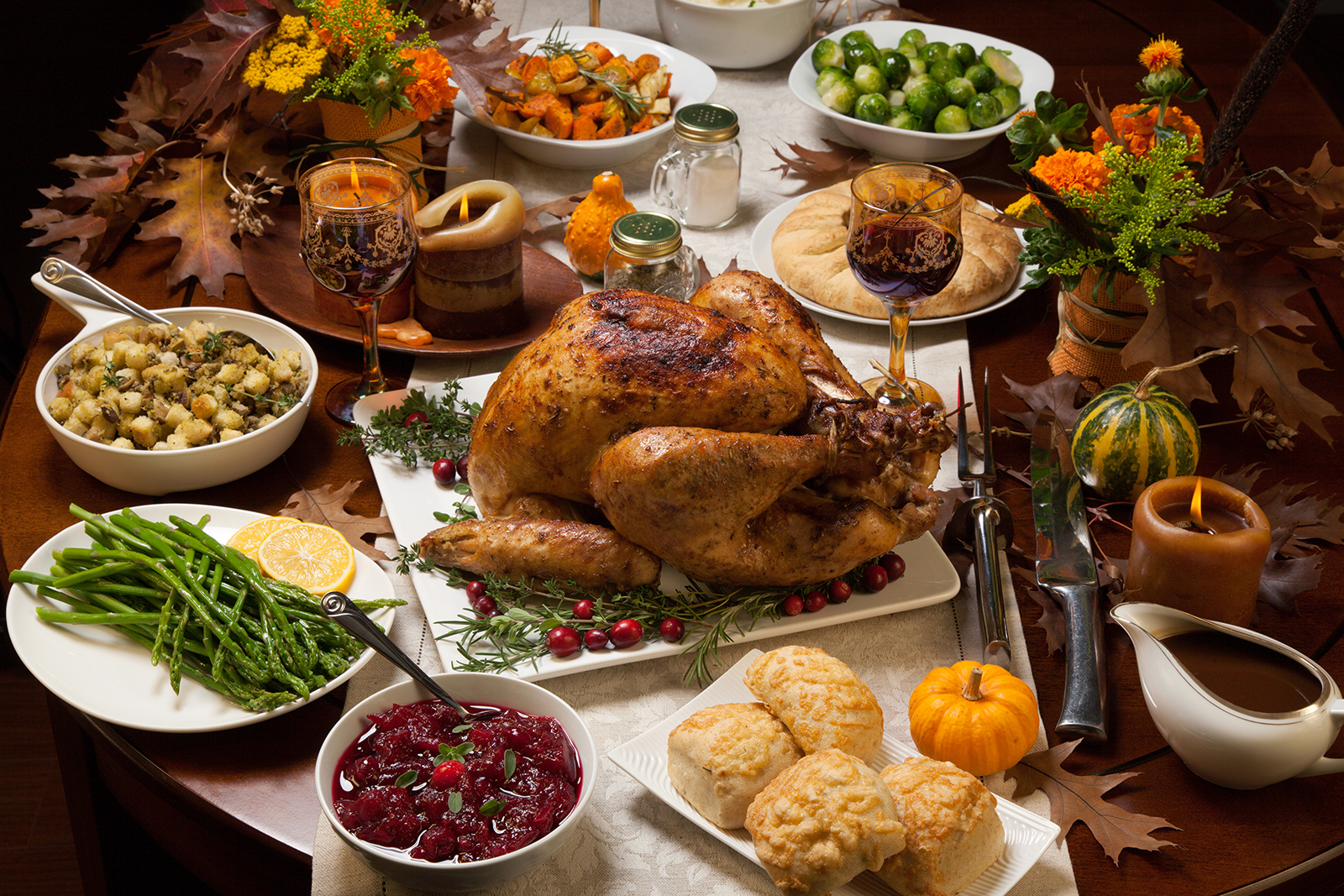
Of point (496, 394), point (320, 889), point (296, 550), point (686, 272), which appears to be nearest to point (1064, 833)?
point (320, 889)

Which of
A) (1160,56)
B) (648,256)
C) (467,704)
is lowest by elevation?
(467,704)

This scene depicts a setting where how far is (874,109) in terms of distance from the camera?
10.3 ft

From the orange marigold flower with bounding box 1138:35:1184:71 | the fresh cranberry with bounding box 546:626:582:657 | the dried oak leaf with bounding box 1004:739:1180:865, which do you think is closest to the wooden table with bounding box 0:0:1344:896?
the dried oak leaf with bounding box 1004:739:1180:865

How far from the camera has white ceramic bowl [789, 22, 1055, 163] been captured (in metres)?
3.08

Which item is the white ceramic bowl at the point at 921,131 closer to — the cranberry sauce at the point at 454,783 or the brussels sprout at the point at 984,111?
the brussels sprout at the point at 984,111

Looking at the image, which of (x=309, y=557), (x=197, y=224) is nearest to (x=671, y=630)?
(x=309, y=557)

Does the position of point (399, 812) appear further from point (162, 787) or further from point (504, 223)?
point (504, 223)

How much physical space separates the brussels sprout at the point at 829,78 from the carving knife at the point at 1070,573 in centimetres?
153

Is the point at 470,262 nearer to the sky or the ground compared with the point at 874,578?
nearer to the sky

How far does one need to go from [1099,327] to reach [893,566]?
2.51 ft

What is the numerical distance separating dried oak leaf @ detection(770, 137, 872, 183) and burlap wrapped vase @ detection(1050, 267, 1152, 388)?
1009 millimetres

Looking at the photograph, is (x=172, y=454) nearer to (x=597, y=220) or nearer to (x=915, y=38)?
(x=597, y=220)

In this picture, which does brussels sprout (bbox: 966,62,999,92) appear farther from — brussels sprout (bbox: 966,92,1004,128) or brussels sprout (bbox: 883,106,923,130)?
brussels sprout (bbox: 883,106,923,130)

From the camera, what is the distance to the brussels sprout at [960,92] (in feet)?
10.3
